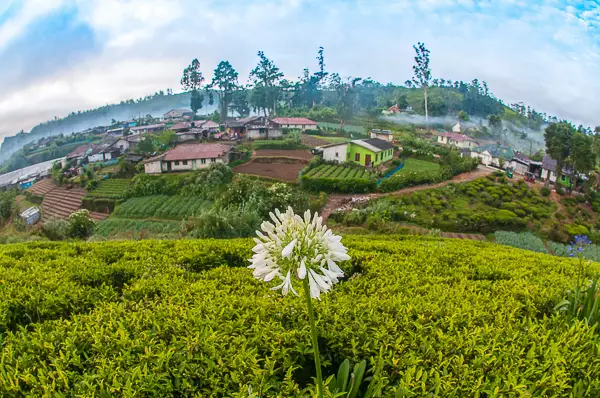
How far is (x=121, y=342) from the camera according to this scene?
241cm

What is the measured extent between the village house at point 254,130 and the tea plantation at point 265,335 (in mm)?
37750

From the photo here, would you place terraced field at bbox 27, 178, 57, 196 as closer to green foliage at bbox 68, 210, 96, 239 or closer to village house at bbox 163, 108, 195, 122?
green foliage at bbox 68, 210, 96, 239

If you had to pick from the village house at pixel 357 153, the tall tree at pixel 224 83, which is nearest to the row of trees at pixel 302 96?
the tall tree at pixel 224 83

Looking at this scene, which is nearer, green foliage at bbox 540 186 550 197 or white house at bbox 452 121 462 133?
green foliage at bbox 540 186 550 197

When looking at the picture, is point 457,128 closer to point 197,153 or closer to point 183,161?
point 197,153

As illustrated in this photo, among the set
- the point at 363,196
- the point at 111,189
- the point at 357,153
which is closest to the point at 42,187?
the point at 111,189

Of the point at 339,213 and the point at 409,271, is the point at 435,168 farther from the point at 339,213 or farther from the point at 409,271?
the point at 409,271

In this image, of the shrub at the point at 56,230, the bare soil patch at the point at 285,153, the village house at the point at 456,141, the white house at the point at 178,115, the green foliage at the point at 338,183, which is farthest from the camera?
the white house at the point at 178,115

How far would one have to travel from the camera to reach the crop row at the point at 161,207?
23.8 m

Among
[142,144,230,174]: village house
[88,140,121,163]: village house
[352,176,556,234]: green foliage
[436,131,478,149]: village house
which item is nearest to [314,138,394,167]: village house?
[352,176,556,234]: green foliage

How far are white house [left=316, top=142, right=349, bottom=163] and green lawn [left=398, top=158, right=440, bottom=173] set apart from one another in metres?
5.02

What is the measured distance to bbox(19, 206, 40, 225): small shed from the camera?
2453cm

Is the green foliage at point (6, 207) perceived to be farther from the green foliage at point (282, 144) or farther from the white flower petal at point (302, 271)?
the white flower petal at point (302, 271)

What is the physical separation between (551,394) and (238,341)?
6.42 feet
